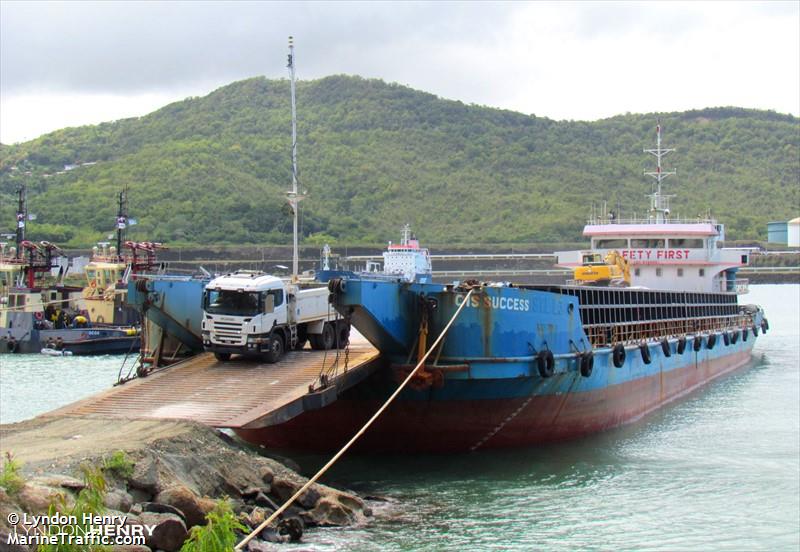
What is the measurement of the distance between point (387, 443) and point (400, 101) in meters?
128

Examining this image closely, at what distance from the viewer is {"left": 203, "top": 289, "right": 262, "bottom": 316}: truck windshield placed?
1894 centimetres

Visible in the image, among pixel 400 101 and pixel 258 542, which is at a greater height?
pixel 400 101

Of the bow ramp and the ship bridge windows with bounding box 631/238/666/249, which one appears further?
the ship bridge windows with bounding box 631/238/666/249

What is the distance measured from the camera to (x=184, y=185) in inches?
4156

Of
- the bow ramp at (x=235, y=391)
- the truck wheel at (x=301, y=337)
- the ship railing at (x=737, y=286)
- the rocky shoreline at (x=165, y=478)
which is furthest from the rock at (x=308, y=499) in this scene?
the ship railing at (x=737, y=286)

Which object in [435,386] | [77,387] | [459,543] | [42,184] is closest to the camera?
[459,543]

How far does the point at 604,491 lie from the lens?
17109 millimetres

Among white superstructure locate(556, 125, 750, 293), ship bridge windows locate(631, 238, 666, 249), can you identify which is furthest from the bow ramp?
ship bridge windows locate(631, 238, 666, 249)

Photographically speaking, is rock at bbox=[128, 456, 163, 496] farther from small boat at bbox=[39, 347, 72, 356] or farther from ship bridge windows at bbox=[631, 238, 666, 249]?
small boat at bbox=[39, 347, 72, 356]

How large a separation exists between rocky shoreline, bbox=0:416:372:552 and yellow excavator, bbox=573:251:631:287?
51.3 ft

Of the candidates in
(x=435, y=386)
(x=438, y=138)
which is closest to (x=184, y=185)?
(x=438, y=138)

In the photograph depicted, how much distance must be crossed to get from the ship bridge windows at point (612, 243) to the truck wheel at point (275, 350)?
1683 cm

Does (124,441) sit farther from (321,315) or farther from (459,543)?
(321,315)

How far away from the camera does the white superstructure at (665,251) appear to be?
3347 centimetres
